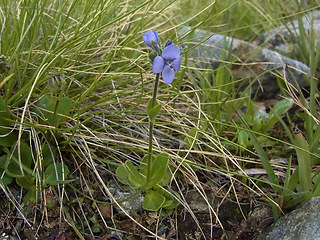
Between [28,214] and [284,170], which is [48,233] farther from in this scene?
[284,170]

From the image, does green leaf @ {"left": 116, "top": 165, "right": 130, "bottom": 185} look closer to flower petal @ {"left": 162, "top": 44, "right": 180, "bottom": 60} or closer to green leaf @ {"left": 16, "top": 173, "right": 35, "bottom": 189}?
green leaf @ {"left": 16, "top": 173, "right": 35, "bottom": 189}

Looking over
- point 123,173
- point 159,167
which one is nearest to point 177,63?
point 159,167

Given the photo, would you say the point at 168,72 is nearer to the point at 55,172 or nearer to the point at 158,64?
the point at 158,64

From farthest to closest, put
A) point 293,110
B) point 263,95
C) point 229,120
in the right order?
point 263,95 → point 293,110 → point 229,120

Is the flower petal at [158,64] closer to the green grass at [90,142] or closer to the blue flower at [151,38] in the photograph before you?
the blue flower at [151,38]

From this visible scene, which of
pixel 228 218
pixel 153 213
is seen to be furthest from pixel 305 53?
pixel 153 213

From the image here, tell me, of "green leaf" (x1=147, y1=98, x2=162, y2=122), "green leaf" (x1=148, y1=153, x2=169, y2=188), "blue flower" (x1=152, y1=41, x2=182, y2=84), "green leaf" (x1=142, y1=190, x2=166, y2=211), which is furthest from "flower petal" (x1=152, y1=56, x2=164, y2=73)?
"green leaf" (x1=142, y1=190, x2=166, y2=211)
